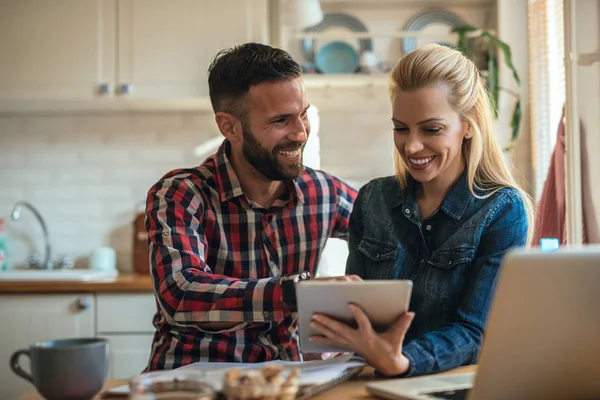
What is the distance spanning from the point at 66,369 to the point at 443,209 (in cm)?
91

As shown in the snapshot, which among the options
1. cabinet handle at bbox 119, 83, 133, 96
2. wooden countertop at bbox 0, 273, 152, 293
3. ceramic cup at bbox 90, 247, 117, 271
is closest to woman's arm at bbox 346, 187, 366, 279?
wooden countertop at bbox 0, 273, 152, 293

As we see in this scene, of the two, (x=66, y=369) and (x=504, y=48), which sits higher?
(x=504, y=48)

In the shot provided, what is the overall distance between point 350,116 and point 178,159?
0.90m

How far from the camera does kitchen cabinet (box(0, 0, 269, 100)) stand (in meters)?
3.54

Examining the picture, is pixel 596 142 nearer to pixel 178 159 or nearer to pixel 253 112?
pixel 253 112

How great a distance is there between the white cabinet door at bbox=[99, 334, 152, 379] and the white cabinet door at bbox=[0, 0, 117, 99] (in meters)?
1.17

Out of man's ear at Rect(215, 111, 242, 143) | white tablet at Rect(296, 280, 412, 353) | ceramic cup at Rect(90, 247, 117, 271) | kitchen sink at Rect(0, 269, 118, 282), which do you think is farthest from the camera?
ceramic cup at Rect(90, 247, 117, 271)

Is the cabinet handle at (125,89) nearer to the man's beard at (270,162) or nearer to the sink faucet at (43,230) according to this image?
the sink faucet at (43,230)

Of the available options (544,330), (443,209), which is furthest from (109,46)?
(544,330)

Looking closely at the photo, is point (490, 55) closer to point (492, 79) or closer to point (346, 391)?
point (492, 79)

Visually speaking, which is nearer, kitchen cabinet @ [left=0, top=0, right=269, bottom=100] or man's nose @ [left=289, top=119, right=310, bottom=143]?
man's nose @ [left=289, top=119, right=310, bottom=143]

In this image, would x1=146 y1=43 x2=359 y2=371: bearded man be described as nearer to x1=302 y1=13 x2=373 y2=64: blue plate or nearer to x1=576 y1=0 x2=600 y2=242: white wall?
x1=576 y1=0 x2=600 y2=242: white wall

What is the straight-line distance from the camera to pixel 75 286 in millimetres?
3176

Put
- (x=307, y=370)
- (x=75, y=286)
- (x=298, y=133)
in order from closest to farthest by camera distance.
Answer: (x=307, y=370), (x=298, y=133), (x=75, y=286)
